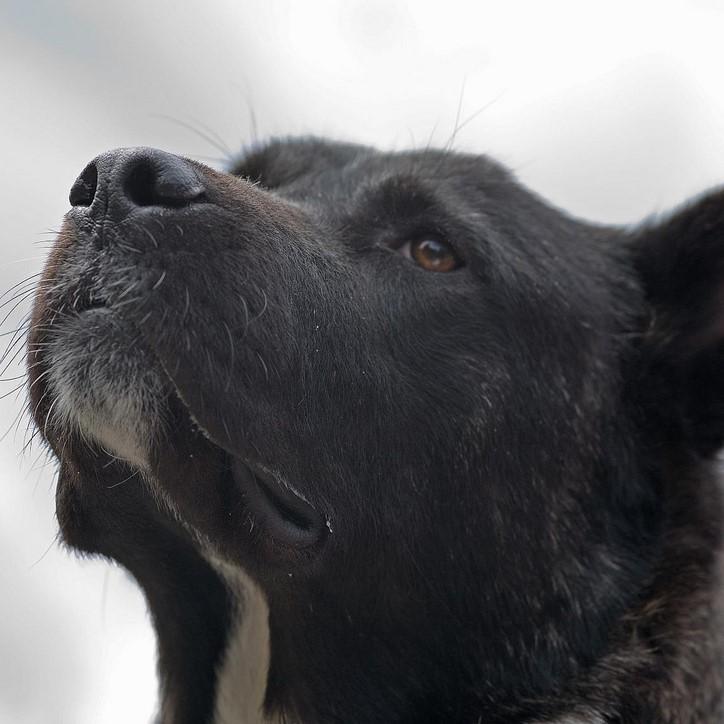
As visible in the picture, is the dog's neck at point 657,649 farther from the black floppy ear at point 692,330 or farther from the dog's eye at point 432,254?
the dog's eye at point 432,254

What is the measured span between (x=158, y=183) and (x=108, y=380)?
0.57 meters

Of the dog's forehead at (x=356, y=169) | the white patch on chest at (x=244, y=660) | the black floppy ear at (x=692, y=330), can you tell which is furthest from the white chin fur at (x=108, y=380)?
the black floppy ear at (x=692, y=330)

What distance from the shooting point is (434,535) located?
3320 mm

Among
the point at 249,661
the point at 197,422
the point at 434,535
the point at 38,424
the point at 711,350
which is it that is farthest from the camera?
the point at 711,350

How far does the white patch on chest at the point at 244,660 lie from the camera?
338 cm

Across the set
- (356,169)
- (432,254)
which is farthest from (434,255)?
(356,169)

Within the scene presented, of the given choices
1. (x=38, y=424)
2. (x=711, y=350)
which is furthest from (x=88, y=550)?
(x=711, y=350)

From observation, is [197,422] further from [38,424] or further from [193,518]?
[38,424]

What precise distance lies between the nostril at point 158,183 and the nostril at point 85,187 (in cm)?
12

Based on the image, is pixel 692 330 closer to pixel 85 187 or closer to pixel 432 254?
pixel 432 254

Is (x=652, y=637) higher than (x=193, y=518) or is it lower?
lower

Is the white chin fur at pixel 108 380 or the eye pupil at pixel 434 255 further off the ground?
the eye pupil at pixel 434 255

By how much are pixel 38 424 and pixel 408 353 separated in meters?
1.17

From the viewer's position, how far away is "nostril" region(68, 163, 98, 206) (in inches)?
113
